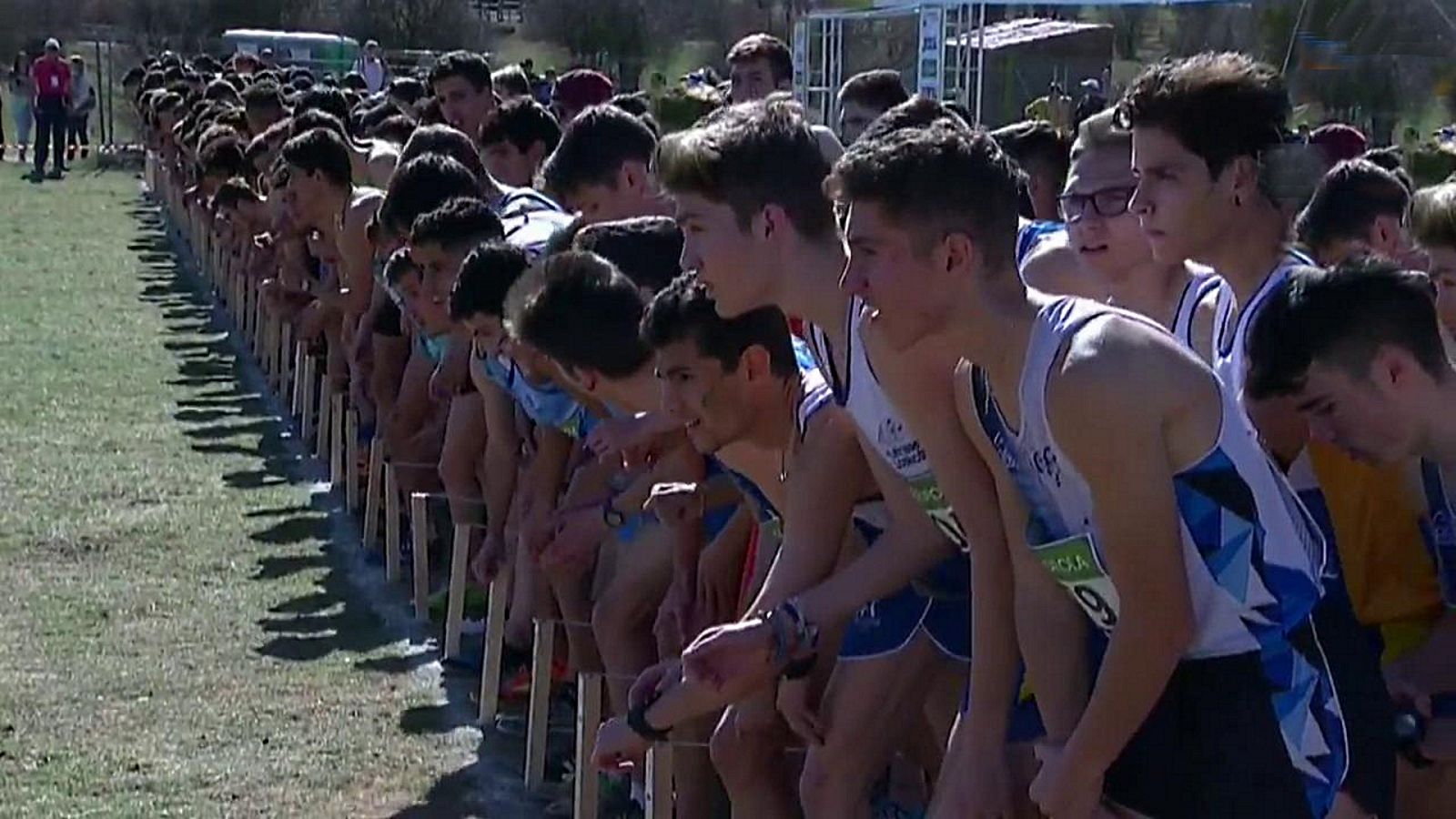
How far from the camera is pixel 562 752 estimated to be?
664 centimetres

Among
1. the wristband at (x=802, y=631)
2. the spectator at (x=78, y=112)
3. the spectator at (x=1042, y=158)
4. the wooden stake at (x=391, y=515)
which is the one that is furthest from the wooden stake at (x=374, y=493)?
the spectator at (x=78, y=112)

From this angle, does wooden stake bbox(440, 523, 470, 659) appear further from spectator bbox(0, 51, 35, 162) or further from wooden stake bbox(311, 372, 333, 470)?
spectator bbox(0, 51, 35, 162)

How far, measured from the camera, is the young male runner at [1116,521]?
10.2 feet

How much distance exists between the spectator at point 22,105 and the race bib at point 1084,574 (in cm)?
3735

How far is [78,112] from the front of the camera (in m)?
38.2

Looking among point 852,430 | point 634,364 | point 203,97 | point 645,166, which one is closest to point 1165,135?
point 852,430

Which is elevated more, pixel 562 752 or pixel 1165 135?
pixel 1165 135

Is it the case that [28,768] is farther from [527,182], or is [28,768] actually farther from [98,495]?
[98,495]

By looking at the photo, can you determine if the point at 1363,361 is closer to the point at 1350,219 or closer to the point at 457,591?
the point at 1350,219

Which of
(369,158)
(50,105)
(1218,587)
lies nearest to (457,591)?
(1218,587)

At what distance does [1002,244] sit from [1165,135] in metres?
0.90

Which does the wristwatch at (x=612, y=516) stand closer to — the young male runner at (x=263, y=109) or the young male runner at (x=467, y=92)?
the young male runner at (x=467, y=92)

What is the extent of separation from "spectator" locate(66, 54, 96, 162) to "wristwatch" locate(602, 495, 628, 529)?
32.9 metres

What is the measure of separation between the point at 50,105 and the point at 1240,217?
34.3 meters
